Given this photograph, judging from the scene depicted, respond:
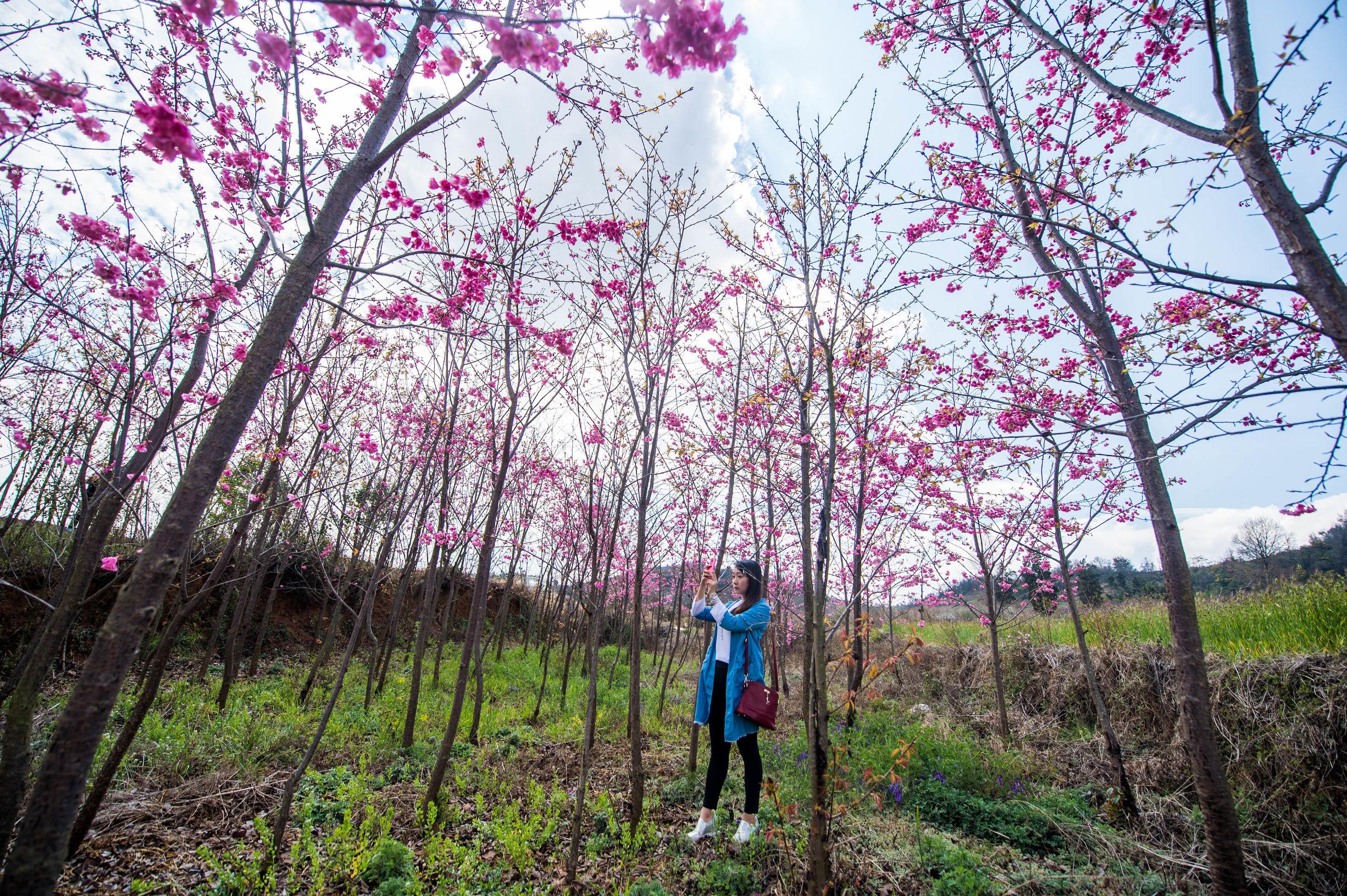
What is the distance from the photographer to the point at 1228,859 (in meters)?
2.78

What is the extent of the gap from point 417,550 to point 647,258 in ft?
20.3

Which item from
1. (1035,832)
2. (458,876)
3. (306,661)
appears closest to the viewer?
(458,876)

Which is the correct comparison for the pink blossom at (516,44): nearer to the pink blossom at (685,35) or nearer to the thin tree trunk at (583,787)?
the pink blossom at (685,35)

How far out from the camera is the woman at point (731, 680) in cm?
344

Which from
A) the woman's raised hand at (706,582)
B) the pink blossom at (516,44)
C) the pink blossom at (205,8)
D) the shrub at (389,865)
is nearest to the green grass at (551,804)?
the shrub at (389,865)

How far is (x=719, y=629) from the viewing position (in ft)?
12.4

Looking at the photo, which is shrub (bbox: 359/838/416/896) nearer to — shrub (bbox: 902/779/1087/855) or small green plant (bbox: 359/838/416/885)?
small green plant (bbox: 359/838/416/885)

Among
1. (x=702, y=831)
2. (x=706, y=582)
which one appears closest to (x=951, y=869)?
(x=702, y=831)

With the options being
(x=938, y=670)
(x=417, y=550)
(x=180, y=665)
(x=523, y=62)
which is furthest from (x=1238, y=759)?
(x=180, y=665)

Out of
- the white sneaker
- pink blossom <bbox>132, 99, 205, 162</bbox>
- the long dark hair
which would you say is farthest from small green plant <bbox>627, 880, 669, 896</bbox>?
pink blossom <bbox>132, 99, 205, 162</bbox>

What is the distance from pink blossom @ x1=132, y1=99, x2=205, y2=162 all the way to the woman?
3291mm

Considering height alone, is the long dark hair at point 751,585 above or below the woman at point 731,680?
above

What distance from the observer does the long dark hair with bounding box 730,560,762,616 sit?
380cm

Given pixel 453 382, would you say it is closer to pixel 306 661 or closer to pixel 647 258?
pixel 647 258
